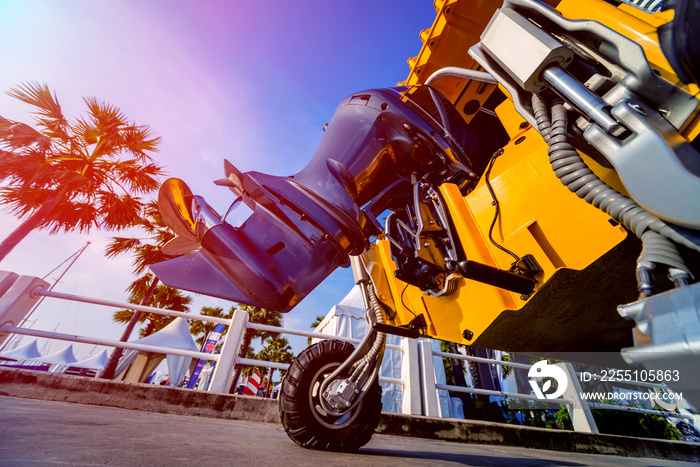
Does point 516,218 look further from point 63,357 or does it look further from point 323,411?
point 63,357

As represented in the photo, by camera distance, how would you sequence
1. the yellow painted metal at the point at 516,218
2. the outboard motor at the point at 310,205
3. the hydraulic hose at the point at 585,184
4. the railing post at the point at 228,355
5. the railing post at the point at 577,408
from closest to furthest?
the hydraulic hose at the point at 585,184, the yellow painted metal at the point at 516,218, the outboard motor at the point at 310,205, the railing post at the point at 228,355, the railing post at the point at 577,408

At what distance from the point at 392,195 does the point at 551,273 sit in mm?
1156

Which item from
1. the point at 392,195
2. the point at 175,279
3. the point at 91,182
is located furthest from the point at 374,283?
the point at 91,182

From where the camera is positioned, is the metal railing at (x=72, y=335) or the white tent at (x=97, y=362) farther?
the white tent at (x=97, y=362)

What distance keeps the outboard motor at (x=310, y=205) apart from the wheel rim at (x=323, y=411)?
60cm

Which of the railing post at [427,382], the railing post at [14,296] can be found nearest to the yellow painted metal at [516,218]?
the railing post at [427,382]

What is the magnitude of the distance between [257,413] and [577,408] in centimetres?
395

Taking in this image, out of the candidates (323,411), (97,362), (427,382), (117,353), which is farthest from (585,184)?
(97,362)

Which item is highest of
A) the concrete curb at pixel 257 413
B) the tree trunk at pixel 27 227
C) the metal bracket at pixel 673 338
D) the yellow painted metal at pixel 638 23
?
the tree trunk at pixel 27 227

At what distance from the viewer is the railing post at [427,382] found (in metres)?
3.06

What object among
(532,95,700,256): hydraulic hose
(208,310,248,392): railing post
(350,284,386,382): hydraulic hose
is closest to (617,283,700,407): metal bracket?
(532,95,700,256): hydraulic hose

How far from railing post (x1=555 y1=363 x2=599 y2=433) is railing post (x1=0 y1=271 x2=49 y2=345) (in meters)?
6.05

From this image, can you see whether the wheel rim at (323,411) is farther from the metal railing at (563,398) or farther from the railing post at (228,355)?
the metal railing at (563,398)

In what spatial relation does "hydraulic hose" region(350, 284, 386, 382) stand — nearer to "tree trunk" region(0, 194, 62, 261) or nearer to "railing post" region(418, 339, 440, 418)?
"railing post" region(418, 339, 440, 418)
